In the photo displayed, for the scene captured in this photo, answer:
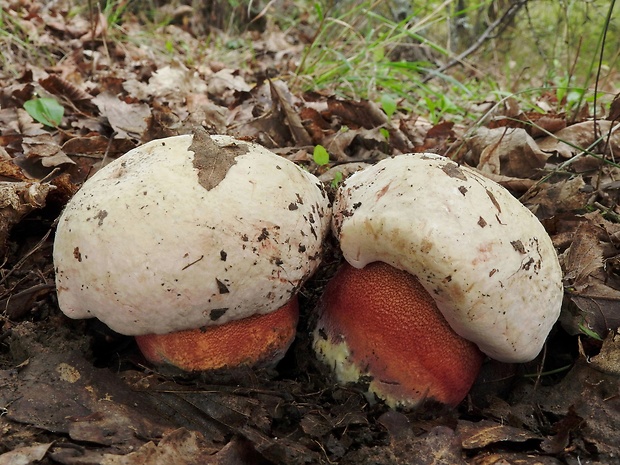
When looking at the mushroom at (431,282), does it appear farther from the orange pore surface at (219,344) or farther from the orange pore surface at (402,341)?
the orange pore surface at (219,344)

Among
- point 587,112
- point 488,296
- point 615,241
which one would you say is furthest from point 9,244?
point 587,112

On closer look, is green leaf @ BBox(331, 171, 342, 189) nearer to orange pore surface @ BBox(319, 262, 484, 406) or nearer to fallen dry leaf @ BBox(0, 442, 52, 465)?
orange pore surface @ BBox(319, 262, 484, 406)

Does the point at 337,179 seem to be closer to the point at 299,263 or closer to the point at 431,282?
the point at 299,263

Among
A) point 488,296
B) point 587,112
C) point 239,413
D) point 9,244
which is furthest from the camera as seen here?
point 587,112

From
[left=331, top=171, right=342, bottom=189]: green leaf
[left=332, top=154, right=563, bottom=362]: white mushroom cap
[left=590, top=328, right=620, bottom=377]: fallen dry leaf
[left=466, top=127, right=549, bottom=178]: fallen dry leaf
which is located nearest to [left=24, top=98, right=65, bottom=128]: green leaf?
[left=331, top=171, right=342, bottom=189]: green leaf

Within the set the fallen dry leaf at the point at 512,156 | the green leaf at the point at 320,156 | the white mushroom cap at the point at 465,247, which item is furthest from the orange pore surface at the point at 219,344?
the fallen dry leaf at the point at 512,156

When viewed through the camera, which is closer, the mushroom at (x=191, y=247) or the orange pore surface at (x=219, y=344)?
the mushroom at (x=191, y=247)

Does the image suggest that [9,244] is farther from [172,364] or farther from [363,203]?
[363,203]
